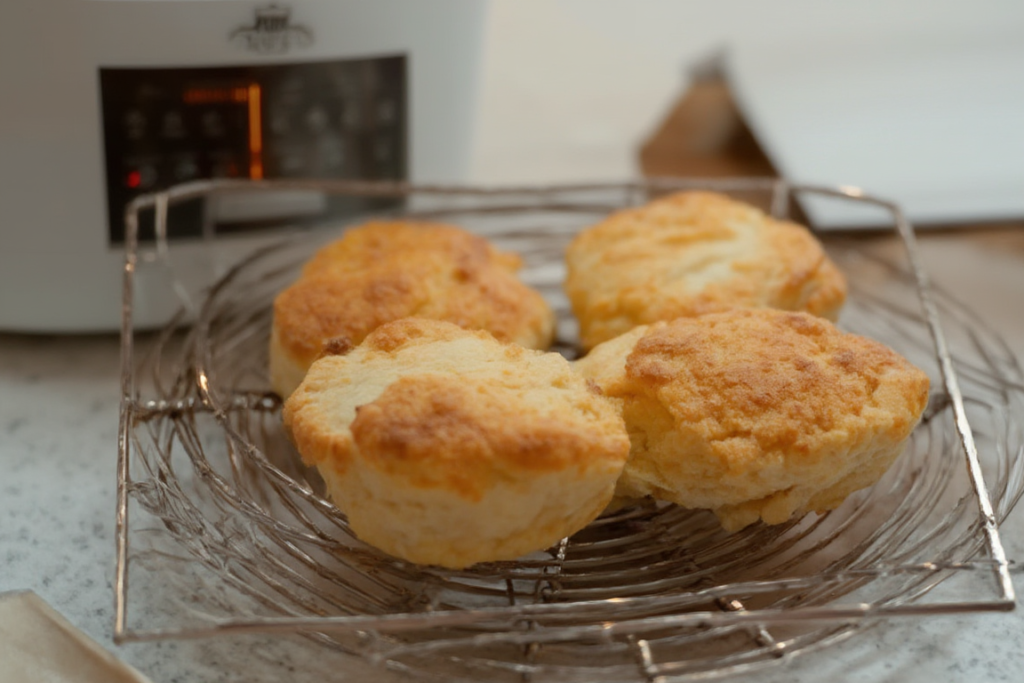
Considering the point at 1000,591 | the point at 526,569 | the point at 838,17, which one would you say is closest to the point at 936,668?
the point at 1000,591

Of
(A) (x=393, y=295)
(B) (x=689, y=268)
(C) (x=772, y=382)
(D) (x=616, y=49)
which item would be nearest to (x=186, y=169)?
(A) (x=393, y=295)

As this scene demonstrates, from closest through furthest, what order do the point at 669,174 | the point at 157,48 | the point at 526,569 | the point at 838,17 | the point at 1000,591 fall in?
the point at 1000,591, the point at 526,569, the point at 157,48, the point at 669,174, the point at 838,17

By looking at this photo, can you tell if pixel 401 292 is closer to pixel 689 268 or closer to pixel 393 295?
pixel 393 295

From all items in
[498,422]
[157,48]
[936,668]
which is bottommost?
[936,668]

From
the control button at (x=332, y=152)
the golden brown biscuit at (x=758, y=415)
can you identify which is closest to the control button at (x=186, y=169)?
the control button at (x=332, y=152)

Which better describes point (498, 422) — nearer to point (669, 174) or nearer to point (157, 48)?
point (157, 48)

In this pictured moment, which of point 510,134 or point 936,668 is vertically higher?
point 510,134

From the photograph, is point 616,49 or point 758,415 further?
point 616,49
